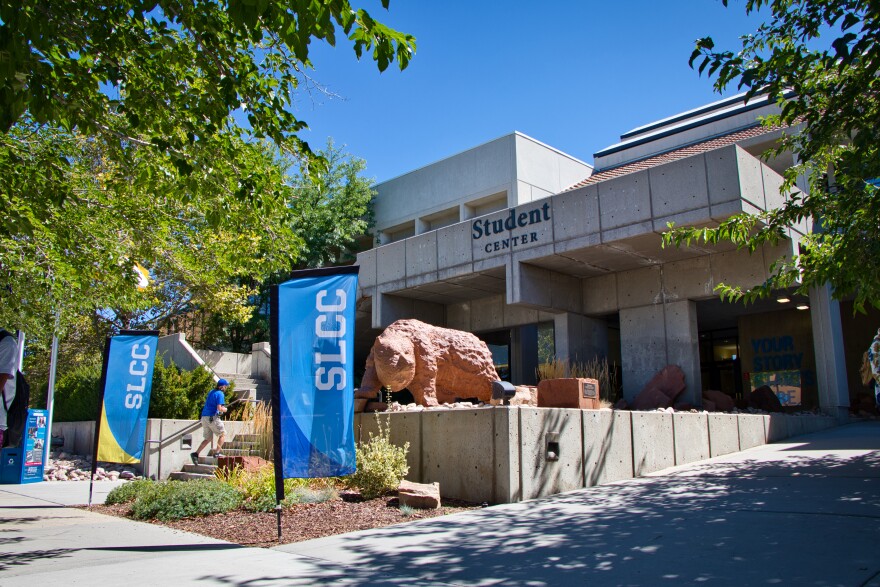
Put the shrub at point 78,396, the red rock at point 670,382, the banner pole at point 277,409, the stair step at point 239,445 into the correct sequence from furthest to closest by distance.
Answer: the red rock at point 670,382 → the shrub at point 78,396 → the stair step at point 239,445 → the banner pole at point 277,409

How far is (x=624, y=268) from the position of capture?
1942 centimetres

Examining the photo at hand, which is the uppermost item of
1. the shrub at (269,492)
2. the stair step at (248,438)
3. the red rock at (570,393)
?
the red rock at (570,393)

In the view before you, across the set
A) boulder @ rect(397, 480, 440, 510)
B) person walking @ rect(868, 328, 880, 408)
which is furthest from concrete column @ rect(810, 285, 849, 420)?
boulder @ rect(397, 480, 440, 510)

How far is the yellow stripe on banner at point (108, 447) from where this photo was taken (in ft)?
32.1

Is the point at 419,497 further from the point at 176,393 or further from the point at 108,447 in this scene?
the point at 176,393

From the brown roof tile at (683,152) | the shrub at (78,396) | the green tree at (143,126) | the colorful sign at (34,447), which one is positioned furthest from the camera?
the brown roof tile at (683,152)

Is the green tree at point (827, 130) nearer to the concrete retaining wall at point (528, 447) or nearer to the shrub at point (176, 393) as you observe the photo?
the concrete retaining wall at point (528, 447)

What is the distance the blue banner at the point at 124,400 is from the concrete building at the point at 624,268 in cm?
1084

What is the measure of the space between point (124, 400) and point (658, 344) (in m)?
14.1

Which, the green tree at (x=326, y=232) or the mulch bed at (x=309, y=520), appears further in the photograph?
the green tree at (x=326, y=232)

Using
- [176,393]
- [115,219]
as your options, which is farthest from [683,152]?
[115,219]

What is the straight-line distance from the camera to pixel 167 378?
15.3 meters

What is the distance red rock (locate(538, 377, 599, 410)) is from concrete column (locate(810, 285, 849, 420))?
11000 mm

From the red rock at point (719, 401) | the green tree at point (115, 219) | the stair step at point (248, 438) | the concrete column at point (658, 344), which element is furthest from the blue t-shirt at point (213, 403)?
the red rock at point (719, 401)
